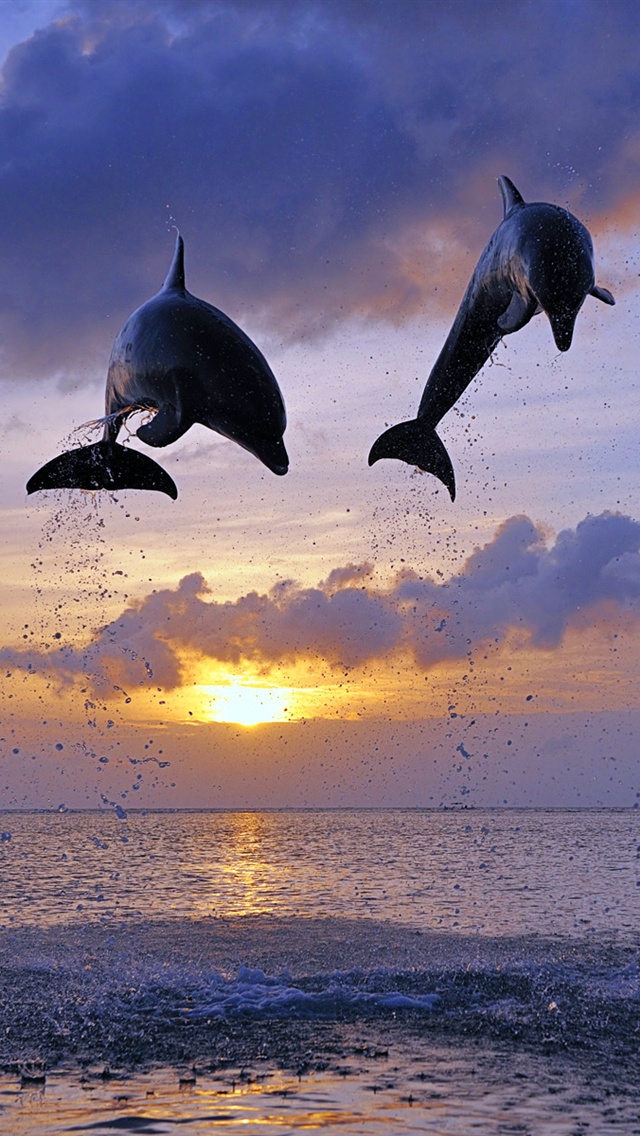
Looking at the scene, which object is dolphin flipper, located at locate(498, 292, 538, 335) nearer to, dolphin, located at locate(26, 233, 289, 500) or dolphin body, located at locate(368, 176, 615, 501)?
dolphin body, located at locate(368, 176, 615, 501)

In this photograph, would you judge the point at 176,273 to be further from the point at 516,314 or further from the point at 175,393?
the point at 516,314

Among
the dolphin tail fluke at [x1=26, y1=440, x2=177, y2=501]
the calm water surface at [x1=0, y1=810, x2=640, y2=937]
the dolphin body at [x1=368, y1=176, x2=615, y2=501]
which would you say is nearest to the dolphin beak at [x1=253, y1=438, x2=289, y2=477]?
the dolphin tail fluke at [x1=26, y1=440, x2=177, y2=501]

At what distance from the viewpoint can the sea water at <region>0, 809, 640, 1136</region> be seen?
30.2 feet

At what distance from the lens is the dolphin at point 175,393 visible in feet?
30.4

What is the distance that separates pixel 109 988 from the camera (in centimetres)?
1483

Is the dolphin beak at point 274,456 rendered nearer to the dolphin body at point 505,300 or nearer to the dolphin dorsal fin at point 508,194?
the dolphin body at point 505,300

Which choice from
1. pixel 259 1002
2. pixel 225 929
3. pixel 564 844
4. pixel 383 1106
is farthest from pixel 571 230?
pixel 564 844

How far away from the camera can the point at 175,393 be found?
379 inches

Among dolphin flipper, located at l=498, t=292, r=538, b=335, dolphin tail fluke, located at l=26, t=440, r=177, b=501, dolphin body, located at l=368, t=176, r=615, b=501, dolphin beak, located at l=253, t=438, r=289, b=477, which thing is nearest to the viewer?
dolphin body, located at l=368, t=176, r=615, b=501

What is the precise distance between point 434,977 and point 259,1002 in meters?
2.99

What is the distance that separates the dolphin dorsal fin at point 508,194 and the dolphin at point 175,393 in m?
3.27

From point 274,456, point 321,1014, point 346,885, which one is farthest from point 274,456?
point 346,885

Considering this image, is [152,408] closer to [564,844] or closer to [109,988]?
[109,988]

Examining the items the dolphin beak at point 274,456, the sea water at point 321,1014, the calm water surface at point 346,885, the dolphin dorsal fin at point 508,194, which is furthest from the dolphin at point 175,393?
the calm water surface at point 346,885
